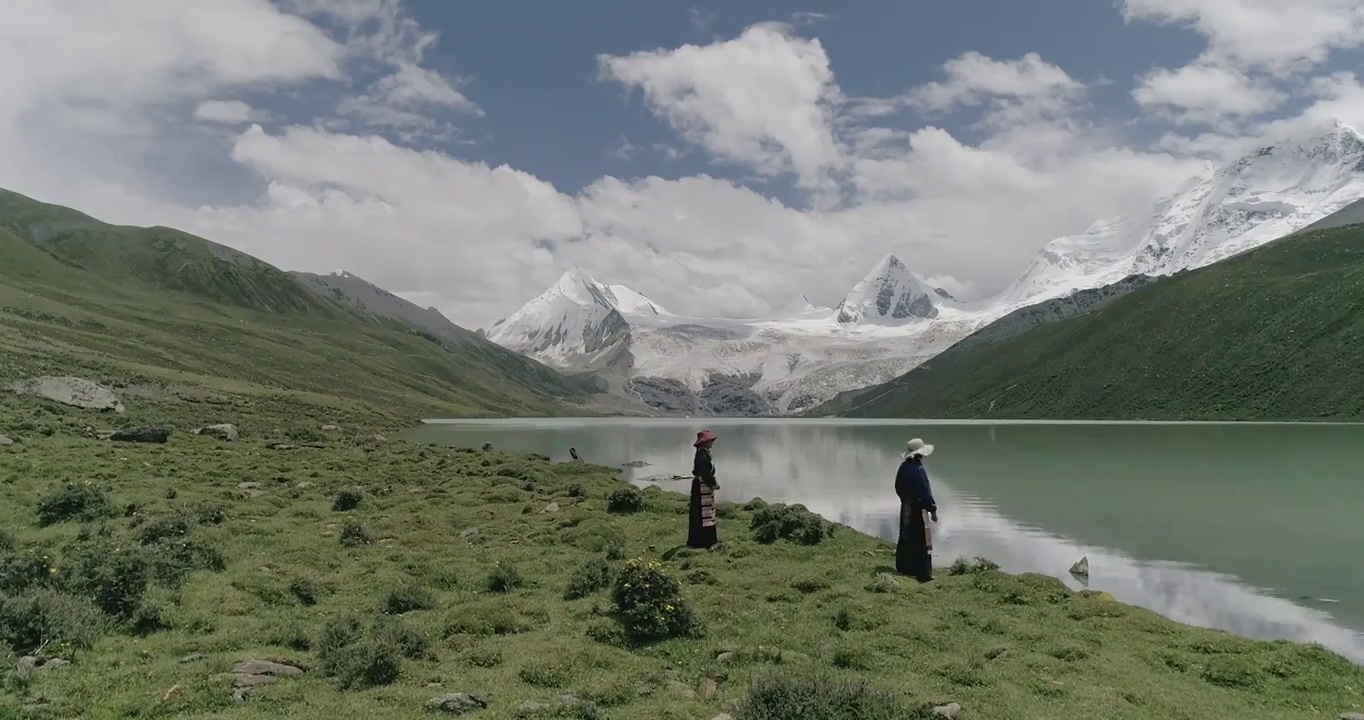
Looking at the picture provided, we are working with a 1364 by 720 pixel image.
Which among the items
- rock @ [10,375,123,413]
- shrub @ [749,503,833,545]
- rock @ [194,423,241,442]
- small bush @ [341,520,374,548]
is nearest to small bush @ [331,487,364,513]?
small bush @ [341,520,374,548]

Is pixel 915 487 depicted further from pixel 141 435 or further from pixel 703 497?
pixel 141 435

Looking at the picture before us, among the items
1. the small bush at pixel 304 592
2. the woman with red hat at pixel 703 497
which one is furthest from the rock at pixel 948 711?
the small bush at pixel 304 592

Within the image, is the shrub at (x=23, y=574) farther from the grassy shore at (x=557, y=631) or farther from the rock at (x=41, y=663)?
the rock at (x=41, y=663)

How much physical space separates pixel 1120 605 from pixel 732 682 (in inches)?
451

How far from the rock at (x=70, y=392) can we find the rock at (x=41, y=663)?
62851 mm

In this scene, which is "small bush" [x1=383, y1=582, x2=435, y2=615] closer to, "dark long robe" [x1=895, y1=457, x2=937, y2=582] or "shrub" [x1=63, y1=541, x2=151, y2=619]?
"shrub" [x1=63, y1=541, x2=151, y2=619]

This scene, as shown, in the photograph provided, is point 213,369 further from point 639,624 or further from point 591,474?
point 639,624

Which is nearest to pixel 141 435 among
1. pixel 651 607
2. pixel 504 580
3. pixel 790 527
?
pixel 504 580

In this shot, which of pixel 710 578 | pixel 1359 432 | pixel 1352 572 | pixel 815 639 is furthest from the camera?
pixel 1359 432

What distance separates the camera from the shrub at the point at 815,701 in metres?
10.8

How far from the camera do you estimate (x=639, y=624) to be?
16.2 metres

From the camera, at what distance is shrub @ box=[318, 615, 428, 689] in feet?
42.8

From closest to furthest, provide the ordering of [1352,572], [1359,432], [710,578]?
[710,578] < [1352,572] < [1359,432]

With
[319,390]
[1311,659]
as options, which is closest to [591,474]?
[1311,659]
